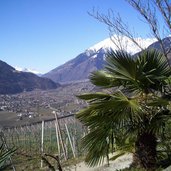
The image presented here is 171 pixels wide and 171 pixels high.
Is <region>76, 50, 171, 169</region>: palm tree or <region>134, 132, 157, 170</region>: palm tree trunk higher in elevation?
<region>76, 50, 171, 169</region>: palm tree

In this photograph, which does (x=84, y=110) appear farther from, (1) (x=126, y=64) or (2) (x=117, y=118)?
(1) (x=126, y=64)

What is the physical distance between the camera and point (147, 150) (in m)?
9.53

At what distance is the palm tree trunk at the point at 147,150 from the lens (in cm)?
949

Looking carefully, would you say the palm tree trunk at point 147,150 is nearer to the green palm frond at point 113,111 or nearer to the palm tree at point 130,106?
the palm tree at point 130,106

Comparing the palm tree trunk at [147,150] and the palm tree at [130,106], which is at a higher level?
the palm tree at [130,106]

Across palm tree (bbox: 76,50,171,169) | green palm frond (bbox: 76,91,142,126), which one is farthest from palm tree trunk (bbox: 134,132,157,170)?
green palm frond (bbox: 76,91,142,126)

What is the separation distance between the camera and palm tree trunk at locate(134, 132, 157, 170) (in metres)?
9.49

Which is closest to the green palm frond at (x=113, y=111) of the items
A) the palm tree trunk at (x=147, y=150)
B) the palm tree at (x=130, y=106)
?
the palm tree at (x=130, y=106)

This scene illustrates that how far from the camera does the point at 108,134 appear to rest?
30.0 ft

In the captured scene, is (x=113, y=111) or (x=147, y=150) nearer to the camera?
(x=113, y=111)

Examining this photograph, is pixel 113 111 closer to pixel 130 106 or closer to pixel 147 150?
pixel 130 106

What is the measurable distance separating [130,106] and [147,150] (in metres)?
1.22

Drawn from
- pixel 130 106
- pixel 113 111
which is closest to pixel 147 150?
pixel 130 106

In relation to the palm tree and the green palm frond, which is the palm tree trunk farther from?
the green palm frond
